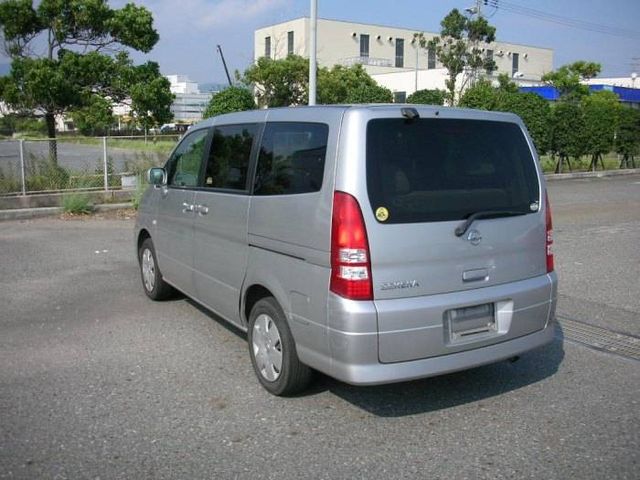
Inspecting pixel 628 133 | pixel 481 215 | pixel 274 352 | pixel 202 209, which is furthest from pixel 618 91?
pixel 274 352

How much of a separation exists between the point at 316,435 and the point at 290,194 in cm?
148

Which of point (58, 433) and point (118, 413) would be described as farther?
point (118, 413)

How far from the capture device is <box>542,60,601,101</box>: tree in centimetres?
5243

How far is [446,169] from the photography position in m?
3.99

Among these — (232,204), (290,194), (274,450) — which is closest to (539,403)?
(274,450)

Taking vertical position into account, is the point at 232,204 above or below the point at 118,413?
above

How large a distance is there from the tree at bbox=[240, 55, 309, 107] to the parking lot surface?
91.7ft

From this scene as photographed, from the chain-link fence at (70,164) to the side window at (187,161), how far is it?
24.7ft

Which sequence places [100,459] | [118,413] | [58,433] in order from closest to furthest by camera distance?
1. [100,459]
2. [58,433]
3. [118,413]

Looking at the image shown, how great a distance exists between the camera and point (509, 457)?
11.7ft

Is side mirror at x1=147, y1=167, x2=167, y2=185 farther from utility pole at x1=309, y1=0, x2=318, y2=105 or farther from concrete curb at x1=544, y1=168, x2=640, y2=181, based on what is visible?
concrete curb at x1=544, y1=168, x2=640, y2=181

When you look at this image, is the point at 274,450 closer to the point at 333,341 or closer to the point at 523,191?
the point at 333,341

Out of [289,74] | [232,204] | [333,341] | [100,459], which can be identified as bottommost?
[100,459]

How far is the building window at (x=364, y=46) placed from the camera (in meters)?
Result: 82.9
